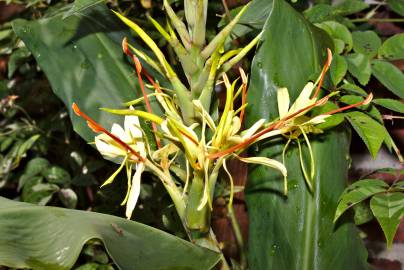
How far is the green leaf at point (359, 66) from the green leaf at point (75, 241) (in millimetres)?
249

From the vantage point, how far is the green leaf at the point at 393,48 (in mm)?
663

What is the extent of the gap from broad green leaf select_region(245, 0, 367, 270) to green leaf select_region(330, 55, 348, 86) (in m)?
0.02

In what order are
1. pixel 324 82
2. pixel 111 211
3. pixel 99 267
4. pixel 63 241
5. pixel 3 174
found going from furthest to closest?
pixel 3 174
pixel 111 211
pixel 99 267
pixel 324 82
pixel 63 241

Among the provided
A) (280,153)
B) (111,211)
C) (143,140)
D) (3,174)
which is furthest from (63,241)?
(3,174)

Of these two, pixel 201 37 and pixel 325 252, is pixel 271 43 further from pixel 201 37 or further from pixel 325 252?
pixel 325 252

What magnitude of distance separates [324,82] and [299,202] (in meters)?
0.13

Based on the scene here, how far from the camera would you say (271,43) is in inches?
25.2

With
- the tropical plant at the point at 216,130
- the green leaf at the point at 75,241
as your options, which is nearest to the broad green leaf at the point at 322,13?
the tropical plant at the point at 216,130

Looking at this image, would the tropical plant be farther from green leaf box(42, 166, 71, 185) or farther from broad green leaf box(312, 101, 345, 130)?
green leaf box(42, 166, 71, 185)

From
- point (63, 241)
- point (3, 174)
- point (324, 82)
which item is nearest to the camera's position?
point (63, 241)

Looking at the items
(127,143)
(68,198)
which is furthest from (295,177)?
(68,198)

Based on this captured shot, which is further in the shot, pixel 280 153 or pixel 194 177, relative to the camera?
pixel 280 153

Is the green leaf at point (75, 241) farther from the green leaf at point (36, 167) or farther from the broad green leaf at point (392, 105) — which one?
the green leaf at point (36, 167)

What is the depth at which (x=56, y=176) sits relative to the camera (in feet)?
3.02
